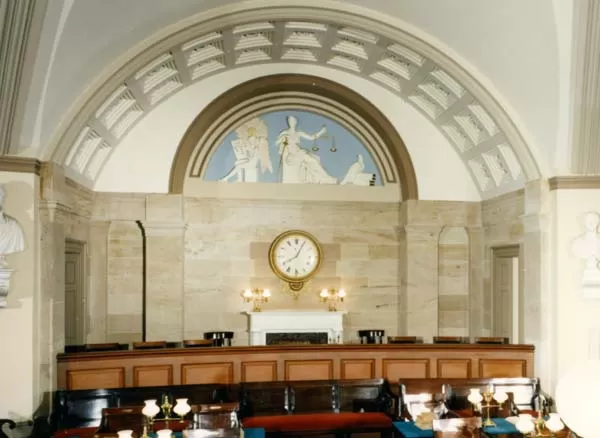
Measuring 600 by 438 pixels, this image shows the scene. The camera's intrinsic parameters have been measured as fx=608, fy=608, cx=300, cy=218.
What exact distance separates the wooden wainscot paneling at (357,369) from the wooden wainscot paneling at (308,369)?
9.7 inches

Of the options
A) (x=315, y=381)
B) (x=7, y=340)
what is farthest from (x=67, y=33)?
(x=315, y=381)

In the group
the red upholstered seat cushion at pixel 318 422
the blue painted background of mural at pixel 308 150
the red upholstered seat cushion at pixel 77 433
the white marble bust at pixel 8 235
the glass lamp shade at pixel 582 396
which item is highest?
the blue painted background of mural at pixel 308 150

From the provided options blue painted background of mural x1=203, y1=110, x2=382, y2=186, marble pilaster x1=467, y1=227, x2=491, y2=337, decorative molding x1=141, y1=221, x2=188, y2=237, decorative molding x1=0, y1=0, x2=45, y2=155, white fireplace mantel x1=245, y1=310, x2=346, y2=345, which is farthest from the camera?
marble pilaster x1=467, y1=227, x2=491, y2=337

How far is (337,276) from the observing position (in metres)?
Result: 13.8

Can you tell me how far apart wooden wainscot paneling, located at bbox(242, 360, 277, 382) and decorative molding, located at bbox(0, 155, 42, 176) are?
15.1 ft

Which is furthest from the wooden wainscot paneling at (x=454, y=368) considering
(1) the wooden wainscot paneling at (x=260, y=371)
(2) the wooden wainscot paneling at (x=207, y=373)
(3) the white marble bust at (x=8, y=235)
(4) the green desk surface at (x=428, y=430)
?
(3) the white marble bust at (x=8, y=235)

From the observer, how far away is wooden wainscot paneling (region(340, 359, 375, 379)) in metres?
10.6

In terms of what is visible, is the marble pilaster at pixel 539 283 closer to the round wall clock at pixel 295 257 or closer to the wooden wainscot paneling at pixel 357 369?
the wooden wainscot paneling at pixel 357 369

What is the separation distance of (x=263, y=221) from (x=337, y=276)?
6.86 feet

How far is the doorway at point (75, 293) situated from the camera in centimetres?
1162

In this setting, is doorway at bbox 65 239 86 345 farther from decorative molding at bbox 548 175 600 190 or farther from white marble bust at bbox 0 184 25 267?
decorative molding at bbox 548 175 600 190

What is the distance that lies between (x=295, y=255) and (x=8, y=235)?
21.7 feet

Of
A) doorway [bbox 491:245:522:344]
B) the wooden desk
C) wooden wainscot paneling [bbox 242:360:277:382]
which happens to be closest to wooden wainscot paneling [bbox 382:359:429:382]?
the wooden desk

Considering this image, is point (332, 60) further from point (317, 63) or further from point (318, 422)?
point (318, 422)
